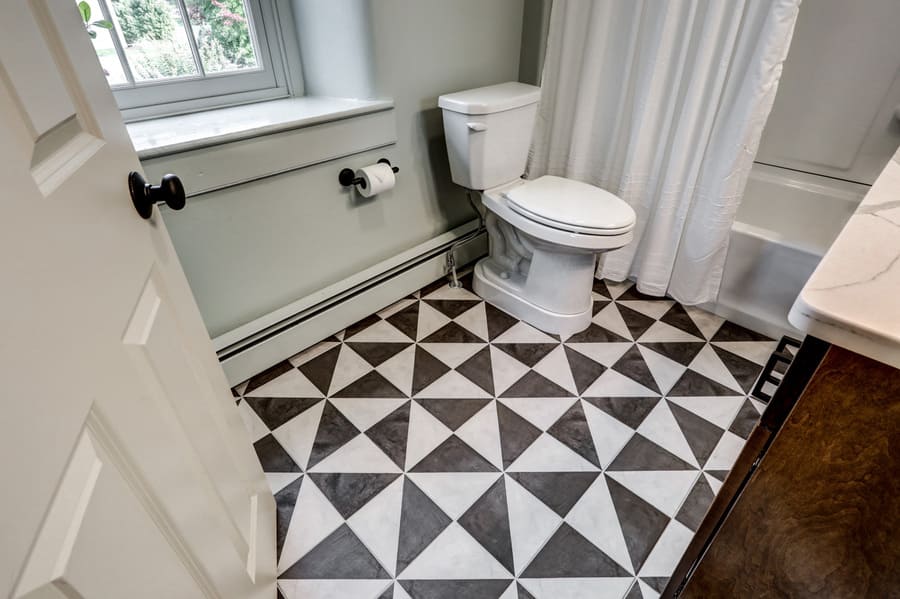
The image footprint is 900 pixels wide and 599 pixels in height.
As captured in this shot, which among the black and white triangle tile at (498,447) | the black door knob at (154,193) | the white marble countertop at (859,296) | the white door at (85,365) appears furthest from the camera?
the black and white triangle tile at (498,447)

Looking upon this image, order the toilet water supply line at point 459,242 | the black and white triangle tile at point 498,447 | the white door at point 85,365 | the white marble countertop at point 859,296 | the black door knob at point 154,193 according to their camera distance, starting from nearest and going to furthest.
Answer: the white door at point 85,365
the white marble countertop at point 859,296
the black door knob at point 154,193
the black and white triangle tile at point 498,447
the toilet water supply line at point 459,242

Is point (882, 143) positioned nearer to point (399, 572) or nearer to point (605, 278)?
point (605, 278)

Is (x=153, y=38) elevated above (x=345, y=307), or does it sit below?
above

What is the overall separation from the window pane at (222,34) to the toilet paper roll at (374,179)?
1.70 feet

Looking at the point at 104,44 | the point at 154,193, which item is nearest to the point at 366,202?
the point at 104,44

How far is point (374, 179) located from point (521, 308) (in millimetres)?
764

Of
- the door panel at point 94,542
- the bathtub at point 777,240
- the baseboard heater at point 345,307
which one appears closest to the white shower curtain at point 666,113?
the bathtub at point 777,240

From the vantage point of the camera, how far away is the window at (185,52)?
49.7 inches

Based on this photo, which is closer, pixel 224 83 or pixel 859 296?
pixel 859 296

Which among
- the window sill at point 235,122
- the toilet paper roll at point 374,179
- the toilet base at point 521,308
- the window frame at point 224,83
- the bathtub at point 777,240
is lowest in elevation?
the toilet base at point 521,308

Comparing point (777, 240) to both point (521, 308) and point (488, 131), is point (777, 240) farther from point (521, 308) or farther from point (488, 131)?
point (488, 131)

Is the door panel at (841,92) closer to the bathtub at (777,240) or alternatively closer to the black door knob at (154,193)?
the bathtub at (777,240)

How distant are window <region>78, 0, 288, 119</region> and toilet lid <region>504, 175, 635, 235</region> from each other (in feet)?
3.11

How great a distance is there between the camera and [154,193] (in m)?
0.66
